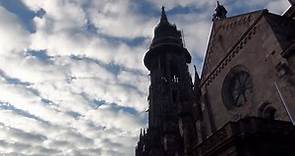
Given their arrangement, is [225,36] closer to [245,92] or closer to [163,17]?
[245,92]

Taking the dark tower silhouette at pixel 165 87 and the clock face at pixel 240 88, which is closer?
the clock face at pixel 240 88

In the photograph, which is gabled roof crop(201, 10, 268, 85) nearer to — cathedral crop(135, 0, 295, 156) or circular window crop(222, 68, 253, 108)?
cathedral crop(135, 0, 295, 156)

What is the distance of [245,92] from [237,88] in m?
1.01

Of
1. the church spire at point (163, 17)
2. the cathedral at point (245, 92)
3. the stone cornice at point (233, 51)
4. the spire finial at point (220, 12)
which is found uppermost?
the church spire at point (163, 17)

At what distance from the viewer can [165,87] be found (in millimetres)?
54094

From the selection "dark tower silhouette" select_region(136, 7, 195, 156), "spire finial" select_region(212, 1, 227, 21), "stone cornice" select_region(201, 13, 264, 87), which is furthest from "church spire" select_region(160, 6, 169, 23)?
"stone cornice" select_region(201, 13, 264, 87)

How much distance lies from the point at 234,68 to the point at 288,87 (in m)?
6.03

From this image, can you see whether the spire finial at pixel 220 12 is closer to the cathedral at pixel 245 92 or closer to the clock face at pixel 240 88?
the cathedral at pixel 245 92

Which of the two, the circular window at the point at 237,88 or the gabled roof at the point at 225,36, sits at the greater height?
the gabled roof at the point at 225,36

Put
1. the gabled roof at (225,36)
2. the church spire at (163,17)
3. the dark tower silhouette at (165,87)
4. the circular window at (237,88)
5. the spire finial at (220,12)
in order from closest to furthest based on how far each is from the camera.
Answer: the circular window at (237,88) → the gabled roof at (225,36) → the spire finial at (220,12) → the dark tower silhouette at (165,87) → the church spire at (163,17)

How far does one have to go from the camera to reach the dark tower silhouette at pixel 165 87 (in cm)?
4334

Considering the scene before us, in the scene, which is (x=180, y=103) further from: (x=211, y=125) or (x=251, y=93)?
(x=251, y=93)

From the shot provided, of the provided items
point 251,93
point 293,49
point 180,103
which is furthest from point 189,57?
point 293,49

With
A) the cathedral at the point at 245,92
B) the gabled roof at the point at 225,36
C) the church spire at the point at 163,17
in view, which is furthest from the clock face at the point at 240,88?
the church spire at the point at 163,17
